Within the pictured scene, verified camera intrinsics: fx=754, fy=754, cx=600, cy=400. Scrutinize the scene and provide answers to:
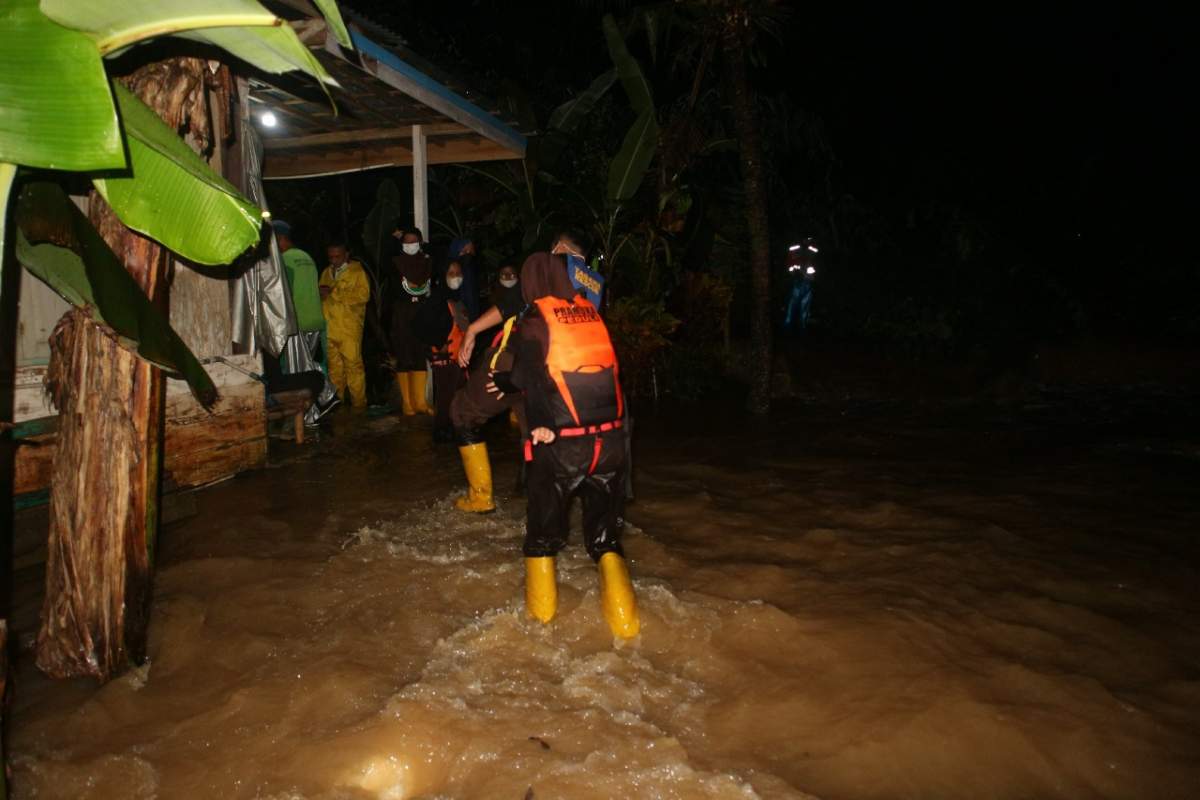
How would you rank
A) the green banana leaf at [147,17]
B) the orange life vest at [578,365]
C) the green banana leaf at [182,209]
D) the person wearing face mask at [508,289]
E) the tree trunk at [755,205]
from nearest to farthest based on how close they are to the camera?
the green banana leaf at [147,17], the green banana leaf at [182,209], the orange life vest at [578,365], the person wearing face mask at [508,289], the tree trunk at [755,205]

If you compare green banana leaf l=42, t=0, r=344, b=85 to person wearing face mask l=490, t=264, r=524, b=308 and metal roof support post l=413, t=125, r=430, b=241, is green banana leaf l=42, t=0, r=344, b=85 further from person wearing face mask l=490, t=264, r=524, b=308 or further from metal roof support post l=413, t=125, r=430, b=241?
metal roof support post l=413, t=125, r=430, b=241

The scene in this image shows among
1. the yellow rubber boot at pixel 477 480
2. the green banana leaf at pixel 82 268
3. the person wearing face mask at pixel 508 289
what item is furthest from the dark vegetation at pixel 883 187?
the green banana leaf at pixel 82 268

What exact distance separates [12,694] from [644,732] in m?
2.49

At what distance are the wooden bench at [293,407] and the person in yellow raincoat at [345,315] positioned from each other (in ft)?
4.26

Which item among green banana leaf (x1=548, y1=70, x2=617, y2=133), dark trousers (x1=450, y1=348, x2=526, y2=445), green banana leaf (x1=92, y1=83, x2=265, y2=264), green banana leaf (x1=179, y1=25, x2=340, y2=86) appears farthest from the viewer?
green banana leaf (x1=548, y1=70, x2=617, y2=133)

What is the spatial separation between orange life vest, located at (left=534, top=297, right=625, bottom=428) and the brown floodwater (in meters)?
1.11

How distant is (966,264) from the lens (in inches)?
568

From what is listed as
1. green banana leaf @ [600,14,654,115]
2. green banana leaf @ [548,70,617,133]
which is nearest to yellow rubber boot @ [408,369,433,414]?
green banana leaf @ [548,70,617,133]

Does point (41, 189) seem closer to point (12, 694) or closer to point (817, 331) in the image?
point (12, 694)

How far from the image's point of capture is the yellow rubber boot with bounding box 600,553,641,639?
370 centimetres

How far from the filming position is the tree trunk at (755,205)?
929 cm

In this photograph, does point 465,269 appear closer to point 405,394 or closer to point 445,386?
point 445,386

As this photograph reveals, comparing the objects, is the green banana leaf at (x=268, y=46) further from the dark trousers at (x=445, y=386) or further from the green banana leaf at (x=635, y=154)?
the green banana leaf at (x=635, y=154)

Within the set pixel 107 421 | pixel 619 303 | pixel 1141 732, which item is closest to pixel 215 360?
pixel 107 421
